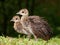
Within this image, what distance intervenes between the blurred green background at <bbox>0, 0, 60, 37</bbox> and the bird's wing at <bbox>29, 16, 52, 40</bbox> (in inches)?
300

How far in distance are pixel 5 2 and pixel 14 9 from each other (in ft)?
2.38

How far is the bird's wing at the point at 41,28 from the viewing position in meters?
12.3

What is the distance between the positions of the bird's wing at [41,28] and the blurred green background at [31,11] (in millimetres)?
7617

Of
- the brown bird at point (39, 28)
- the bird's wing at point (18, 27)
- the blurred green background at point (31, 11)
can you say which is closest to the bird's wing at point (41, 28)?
the brown bird at point (39, 28)

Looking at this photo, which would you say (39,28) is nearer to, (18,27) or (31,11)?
(18,27)

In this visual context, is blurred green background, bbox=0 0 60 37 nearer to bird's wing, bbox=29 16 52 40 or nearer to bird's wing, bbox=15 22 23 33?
bird's wing, bbox=15 22 23 33

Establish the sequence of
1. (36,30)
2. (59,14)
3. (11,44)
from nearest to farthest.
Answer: (11,44), (36,30), (59,14)

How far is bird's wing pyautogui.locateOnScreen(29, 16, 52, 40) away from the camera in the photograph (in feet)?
40.2

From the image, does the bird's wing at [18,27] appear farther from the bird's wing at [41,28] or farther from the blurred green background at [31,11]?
the blurred green background at [31,11]

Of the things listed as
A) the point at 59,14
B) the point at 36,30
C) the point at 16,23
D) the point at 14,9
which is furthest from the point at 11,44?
the point at 59,14

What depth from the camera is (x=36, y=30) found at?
40.5ft

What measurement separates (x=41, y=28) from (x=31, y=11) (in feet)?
29.7

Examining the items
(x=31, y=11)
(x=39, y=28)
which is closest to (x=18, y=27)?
(x=39, y=28)

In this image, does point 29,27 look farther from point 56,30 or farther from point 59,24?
point 59,24
